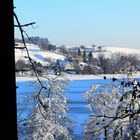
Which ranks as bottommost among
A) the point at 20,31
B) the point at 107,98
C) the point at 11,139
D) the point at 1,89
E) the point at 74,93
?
the point at 74,93

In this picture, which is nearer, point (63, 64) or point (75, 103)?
point (63, 64)

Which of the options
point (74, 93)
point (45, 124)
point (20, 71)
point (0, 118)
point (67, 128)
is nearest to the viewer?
point (0, 118)

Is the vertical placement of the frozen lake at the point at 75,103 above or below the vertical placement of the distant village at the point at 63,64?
below

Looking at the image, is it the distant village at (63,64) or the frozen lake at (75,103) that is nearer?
the distant village at (63,64)

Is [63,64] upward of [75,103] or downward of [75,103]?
upward

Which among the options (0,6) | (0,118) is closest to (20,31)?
(0,6)

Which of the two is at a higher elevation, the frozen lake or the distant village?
the distant village

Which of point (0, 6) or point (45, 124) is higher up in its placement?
point (0, 6)

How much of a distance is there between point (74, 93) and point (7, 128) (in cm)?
5504

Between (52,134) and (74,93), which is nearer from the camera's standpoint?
(52,134)

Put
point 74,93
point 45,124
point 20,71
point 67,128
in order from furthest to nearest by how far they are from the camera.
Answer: point 74,93, point 67,128, point 45,124, point 20,71

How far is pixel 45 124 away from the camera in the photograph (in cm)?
2622

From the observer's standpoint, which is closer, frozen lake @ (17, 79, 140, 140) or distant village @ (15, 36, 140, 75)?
distant village @ (15, 36, 140, 75)

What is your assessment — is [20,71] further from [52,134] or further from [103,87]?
[103,87]
